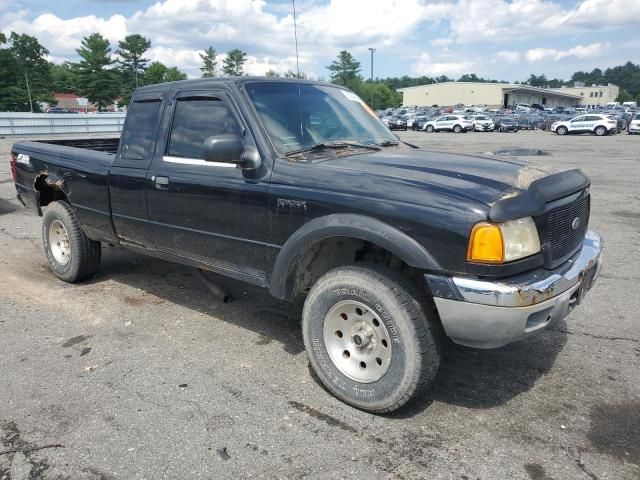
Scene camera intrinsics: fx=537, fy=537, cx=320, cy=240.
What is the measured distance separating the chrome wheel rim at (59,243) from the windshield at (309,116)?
2.87 m

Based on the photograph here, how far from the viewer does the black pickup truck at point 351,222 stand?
2717 millimetres

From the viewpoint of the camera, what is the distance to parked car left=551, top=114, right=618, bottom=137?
36.3 meters

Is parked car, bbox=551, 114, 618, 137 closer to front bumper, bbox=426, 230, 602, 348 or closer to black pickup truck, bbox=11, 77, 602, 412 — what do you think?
black pickup truck, bbox=11, 77, 602, 412

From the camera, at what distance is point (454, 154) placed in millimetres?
3814

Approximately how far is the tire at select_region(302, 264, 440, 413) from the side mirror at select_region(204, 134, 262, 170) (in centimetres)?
92

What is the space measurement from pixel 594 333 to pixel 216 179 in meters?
3.14

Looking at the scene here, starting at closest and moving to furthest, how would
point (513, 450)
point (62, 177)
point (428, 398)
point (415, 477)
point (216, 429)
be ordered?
point (415, 477) < point (513, 450) < point (216, 429) < point (428, 398) < point (62, 177)

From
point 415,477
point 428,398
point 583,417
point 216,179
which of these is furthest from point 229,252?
point 583,417

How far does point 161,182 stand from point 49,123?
29720mm

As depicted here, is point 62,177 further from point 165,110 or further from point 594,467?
point 594,467

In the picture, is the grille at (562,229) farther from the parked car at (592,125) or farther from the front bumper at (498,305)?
the parked car at (592,125)

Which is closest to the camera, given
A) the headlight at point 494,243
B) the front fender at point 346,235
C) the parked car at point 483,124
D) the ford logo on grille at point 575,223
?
the headlight at point 494,243

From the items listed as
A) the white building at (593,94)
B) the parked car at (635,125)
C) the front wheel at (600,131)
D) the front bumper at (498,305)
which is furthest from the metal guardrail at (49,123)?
the white building at (593,94)

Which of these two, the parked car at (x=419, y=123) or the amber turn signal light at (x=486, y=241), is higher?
the amber turn signal light at (x=486, y=241)
